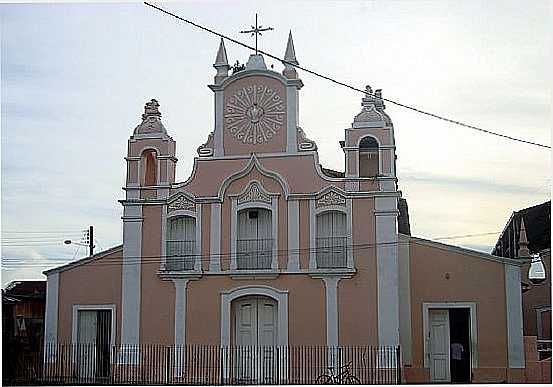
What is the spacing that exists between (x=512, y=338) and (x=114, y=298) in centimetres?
590

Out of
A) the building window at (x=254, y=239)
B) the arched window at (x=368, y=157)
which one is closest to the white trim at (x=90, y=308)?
the building window at (x=254, y=239)

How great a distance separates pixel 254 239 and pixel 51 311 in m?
3.35

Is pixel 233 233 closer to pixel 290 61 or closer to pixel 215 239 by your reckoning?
pixel 215 239

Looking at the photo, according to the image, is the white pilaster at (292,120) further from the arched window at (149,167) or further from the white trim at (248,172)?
the arched window at (149,167)

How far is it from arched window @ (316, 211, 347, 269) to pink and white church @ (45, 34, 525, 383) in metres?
0.02

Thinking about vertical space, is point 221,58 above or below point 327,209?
above

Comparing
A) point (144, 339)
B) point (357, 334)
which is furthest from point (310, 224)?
point (144, 339)

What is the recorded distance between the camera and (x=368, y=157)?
13508mm

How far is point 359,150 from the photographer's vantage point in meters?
13.4

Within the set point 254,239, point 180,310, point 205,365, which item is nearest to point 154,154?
point 254,239

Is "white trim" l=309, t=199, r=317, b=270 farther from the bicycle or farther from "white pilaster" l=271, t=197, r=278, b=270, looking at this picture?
the bicycle

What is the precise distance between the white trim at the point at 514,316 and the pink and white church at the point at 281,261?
0.02 metres

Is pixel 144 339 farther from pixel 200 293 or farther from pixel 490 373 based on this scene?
pixel 490 373

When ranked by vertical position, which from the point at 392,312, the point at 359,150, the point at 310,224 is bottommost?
the point at 392,312
